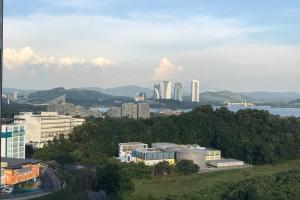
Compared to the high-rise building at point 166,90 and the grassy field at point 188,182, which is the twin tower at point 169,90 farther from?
the grassy field at point 188,182

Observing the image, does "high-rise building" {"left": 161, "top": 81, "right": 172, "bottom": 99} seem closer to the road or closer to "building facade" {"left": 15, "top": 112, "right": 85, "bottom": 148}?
"building facade" {"left": 15, "top": 112, "right": 85, "bottom": 148}

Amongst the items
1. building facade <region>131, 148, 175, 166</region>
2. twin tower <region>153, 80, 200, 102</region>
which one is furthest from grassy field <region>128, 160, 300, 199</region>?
twin tower <region>153, 80, 200, 102</region>

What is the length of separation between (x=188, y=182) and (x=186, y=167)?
67.3 inches

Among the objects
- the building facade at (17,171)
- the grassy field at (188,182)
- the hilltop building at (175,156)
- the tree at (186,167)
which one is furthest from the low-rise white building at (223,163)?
the building facade at (17,171)

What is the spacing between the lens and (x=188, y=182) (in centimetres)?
1365

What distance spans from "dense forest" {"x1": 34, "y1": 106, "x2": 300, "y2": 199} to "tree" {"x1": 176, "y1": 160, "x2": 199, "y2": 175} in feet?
8.78

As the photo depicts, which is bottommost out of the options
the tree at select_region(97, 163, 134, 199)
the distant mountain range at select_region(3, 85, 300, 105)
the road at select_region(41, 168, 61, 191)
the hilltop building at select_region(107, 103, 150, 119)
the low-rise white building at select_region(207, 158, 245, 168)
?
the road at select_region(41, 168, 61, 191)

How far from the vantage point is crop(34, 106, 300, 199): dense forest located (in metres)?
18.4

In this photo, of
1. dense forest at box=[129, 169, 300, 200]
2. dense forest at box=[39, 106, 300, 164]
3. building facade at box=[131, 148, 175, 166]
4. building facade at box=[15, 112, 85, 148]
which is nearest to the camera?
dense forest at box=[129, 169, 300, 200]

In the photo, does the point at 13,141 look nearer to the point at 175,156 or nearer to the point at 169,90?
the point at 175,156

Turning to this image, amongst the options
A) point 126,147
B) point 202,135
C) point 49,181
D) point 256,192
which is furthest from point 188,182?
point 202,135

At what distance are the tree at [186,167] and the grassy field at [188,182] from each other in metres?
0.44

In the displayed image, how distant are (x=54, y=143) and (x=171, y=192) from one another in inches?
349

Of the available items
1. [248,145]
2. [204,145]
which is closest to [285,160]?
[248,145]
